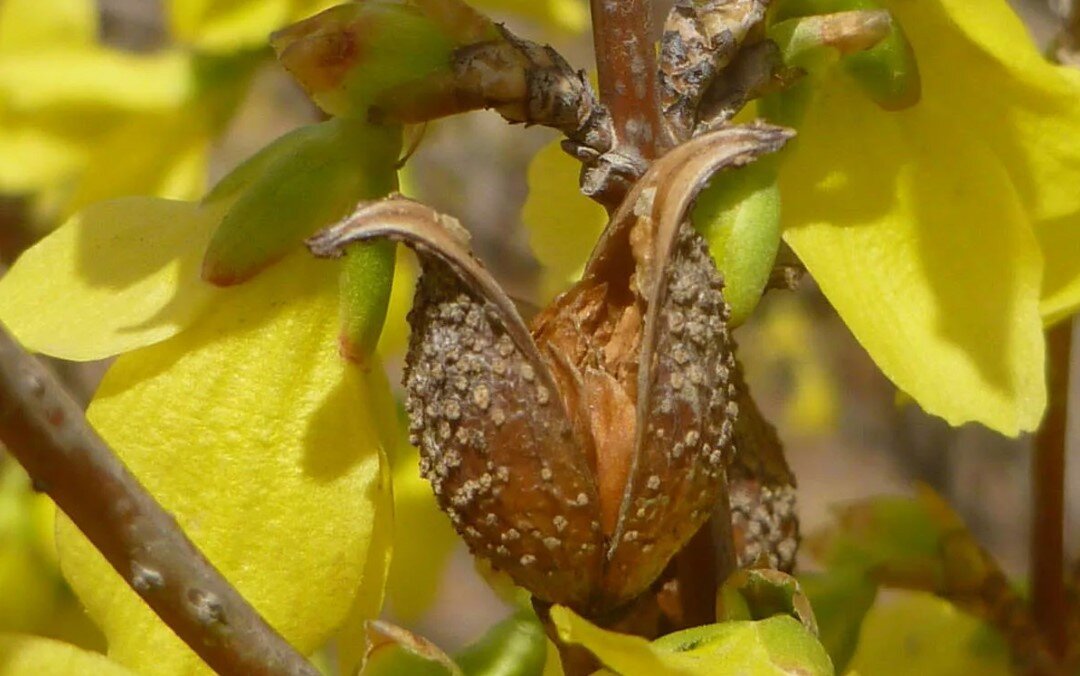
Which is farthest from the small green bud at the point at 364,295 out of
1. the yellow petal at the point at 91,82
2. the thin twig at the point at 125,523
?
the yellow petal at the point at 91,82

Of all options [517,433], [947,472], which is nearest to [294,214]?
[517,433]

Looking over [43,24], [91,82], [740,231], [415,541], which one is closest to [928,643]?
[415,541]

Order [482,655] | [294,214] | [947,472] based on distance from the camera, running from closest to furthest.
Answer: [294,214], [482,655], [947,472]

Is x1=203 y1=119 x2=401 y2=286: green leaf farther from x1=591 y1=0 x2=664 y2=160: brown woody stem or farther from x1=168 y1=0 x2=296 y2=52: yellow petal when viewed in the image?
x1=168 y1=0 x2=296 y2=52: yellow petal

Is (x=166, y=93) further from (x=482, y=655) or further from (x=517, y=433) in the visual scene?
(x=517, y=433)

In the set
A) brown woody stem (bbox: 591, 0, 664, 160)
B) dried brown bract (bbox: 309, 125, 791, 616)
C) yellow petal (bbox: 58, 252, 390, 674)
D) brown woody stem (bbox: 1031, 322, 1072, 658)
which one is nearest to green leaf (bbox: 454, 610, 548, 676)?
yellow petal (bbox: 58, 252, 390, 674)

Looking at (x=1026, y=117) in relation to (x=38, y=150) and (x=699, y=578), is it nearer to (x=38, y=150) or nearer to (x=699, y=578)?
(x=699, y=578)
